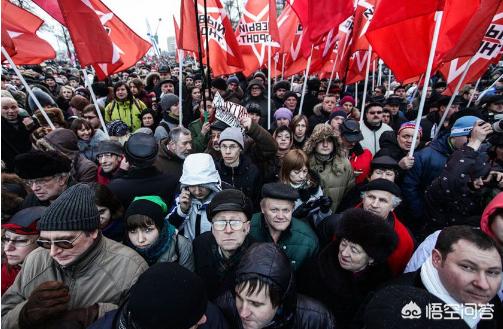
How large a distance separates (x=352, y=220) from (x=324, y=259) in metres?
0.33

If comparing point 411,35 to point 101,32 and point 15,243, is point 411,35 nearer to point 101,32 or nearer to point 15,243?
point 101,32

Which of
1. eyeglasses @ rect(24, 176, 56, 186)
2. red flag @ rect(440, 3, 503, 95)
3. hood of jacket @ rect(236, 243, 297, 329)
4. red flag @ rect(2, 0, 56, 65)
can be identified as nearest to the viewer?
hood of jacket @ rect(236, 243, 297, 329)

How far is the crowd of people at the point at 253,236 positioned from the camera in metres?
1.38

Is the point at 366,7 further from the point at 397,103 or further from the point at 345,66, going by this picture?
the point at 397,103

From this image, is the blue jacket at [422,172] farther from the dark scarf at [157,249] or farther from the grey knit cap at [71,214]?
the grey knit cap at [71,214]

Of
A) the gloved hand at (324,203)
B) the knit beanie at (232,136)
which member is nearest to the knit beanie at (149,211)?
the knit beanie at (232,136)

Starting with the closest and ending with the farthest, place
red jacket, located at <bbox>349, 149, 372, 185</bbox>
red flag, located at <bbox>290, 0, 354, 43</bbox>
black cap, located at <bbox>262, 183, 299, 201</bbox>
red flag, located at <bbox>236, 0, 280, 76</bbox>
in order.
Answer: black cap, located at <bbox>262, 183, 299, 201</bbox> → red jacket, located at <bbox>349, 149, 372, 185</bbox> → red flag, located at <bbox>290, 0, 354, 43</bbox> → red flag, located at <bbox>236, 0, 280, 76</bbox>

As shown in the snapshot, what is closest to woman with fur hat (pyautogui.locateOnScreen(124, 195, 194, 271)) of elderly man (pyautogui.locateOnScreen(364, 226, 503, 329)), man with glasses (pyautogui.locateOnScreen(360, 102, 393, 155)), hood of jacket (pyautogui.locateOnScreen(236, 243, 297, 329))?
hood of jacket (pyautogui.locateOnScreen(236, 243, 297, 329))

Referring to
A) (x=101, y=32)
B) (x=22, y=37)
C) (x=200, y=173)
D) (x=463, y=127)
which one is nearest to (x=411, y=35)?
(x=463, y=127)

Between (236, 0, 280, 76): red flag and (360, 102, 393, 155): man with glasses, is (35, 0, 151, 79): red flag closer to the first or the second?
(236, 0, 280, 76): red flag

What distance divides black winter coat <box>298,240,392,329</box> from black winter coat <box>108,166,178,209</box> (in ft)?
4.83

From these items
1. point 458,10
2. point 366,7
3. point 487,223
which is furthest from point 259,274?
point 366,7

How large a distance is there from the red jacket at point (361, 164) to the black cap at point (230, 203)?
1.82 metres

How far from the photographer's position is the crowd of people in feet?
4.54
